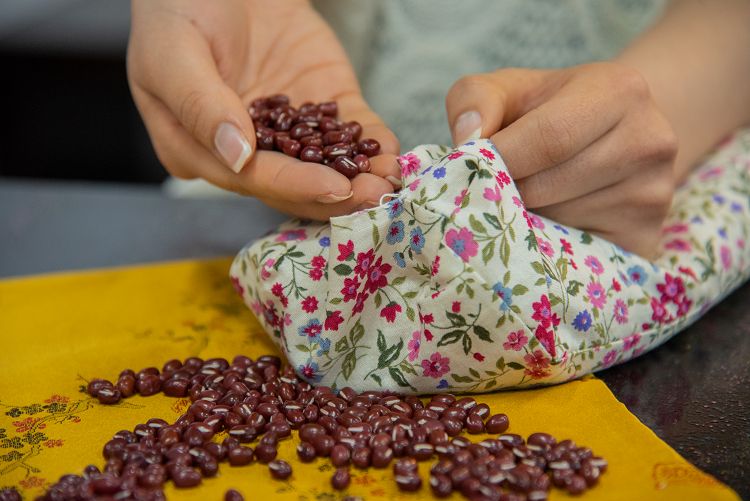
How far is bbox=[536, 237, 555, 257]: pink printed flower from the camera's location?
113cm

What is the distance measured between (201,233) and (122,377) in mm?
743

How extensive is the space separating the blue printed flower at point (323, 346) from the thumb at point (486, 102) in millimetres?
343

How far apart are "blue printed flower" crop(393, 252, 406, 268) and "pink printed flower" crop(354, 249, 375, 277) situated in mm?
31

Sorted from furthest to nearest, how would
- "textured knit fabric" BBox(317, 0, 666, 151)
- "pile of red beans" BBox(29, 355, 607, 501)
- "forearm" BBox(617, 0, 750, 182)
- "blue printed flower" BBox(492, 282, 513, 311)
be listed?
1. "textured knit fabric" BBox(317, 0, 666, 151)
2. "forearm" BBox(617, 0, 750, 182)
3. "blue printed flower" BBox(492, 282, 513, 311)
4. "pile of red beans" BBox(29, 355, 607, 501)

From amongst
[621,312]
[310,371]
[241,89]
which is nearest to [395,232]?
[310,371]

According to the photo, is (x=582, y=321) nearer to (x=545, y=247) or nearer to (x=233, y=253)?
(x=545, y=247)

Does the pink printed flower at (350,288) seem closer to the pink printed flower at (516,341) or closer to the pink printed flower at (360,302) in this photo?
the pink printed flower at (360,302)

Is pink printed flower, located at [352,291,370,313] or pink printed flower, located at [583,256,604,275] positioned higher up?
pink printed flower, located at [583,256,604,275]

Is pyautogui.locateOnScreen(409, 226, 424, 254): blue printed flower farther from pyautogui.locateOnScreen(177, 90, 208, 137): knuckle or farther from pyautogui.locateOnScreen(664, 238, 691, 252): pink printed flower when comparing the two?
pyautogui.locateOnScreen(664, 238, 691, 252): pink printed flower

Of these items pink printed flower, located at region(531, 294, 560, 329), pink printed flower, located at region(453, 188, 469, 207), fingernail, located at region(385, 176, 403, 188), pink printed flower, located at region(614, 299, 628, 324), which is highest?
pink printed flower, located at region(453, 188, 469, 207)

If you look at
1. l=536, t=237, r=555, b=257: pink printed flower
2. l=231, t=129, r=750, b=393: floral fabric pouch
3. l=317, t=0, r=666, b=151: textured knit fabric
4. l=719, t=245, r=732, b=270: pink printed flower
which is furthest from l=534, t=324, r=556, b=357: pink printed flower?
l=317, t=0, r=666, b=151: textured knit fabric

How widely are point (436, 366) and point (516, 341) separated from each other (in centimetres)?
11

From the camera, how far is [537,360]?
1100mm

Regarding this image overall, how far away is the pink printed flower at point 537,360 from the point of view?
1.09 metres
